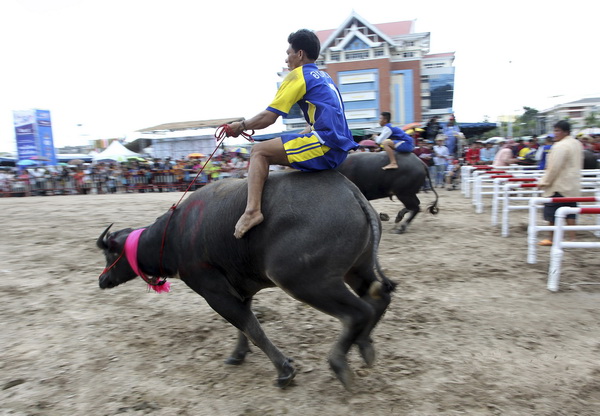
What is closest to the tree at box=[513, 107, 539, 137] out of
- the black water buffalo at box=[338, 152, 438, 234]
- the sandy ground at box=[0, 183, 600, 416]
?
the black water buffalo at box=[338, 152, 438, 234]

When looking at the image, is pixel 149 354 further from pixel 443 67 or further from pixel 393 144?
pixel 443 67

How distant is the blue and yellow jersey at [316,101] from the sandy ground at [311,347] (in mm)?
1800

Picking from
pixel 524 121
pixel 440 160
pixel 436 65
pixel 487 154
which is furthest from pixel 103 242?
pixel 524 121

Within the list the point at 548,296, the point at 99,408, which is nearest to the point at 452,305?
the point at 548,296

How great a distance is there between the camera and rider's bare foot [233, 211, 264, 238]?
2.94 m

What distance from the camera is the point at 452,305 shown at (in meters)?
4.46

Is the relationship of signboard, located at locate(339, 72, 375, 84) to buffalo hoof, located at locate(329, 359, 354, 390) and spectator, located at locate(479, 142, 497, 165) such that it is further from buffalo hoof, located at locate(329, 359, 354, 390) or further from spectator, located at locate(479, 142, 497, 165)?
buffalo hoof, located at locate(329, 359, 354, 390)

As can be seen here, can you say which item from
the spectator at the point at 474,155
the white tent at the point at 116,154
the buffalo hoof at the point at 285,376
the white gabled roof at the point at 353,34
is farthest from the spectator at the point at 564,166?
the white gabled roof at the point at 353,34

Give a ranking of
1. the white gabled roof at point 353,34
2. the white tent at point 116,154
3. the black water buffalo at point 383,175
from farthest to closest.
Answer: the white gabled roof at point 353,34
the white tent at point 116,154
the black water buffalo at point 383,175

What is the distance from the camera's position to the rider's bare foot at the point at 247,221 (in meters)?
2.94

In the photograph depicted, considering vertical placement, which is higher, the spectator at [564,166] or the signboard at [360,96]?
the signboard at [360,96]

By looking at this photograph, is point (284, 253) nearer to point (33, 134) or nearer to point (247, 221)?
point (247, 221)

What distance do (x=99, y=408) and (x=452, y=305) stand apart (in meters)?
3.37

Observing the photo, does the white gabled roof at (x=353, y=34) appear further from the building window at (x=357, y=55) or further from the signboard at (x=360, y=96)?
the signboard at (x=360, y=96)
